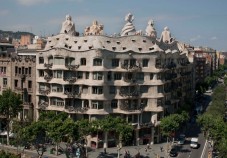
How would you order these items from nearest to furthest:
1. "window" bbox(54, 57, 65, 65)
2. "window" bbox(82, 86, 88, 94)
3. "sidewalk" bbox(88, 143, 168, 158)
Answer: "sidewalk" bbox(88, 143, 168, 158) → "window" bbox(82, 86, 88, 94) → "window" bbox(54, 57, 65, 65)

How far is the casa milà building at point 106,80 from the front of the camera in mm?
85062

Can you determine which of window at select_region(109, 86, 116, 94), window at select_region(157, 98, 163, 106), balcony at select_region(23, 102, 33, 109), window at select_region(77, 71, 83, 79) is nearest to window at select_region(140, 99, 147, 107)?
window at select_region(157, 98, 163, 106)

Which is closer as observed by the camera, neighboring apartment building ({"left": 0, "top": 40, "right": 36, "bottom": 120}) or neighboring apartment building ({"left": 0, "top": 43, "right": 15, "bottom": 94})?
neighboring apartment building ({"left": 0, "top": 40, "right": 36, "bottom": 120})

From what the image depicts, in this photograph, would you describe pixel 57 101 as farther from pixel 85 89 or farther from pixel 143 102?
pixel 143 102

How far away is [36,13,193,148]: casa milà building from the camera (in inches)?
3349

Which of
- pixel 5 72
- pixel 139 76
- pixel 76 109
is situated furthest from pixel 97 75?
pixel 5 72

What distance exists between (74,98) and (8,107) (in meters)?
14.9

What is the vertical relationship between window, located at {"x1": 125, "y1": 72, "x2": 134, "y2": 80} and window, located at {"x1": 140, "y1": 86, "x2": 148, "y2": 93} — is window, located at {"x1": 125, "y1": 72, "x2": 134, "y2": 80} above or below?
above

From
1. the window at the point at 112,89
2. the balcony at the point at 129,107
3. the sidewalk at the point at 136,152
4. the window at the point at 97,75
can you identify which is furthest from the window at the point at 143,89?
the sidewalk at the point at 136,152

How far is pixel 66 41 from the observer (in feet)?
306

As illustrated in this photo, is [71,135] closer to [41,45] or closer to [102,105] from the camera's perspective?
[102,105]

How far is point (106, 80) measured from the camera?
85.3 meters

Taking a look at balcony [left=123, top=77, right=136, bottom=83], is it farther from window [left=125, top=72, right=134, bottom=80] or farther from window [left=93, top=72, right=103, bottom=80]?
window [left=93, top=72, right=103, bottom=80]

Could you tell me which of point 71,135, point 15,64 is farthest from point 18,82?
point 71,135
